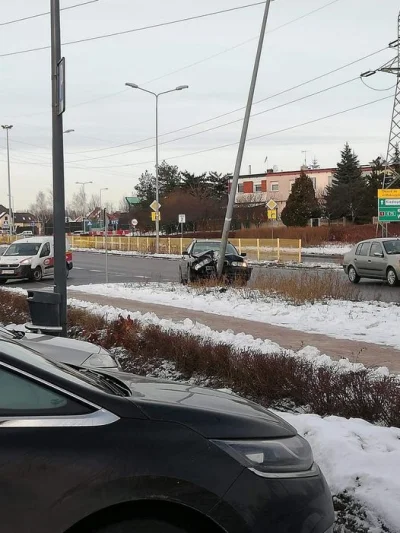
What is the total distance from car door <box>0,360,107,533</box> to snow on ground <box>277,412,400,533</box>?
2.07 metres

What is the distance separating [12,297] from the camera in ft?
42.8

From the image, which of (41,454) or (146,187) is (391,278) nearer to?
(41,454)

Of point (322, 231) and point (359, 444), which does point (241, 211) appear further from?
point (359, 444)

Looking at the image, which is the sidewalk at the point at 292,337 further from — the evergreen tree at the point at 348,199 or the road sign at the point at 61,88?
the evergreen tree at the point at 348,199

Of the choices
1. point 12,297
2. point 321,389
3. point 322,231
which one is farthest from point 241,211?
point 321,389

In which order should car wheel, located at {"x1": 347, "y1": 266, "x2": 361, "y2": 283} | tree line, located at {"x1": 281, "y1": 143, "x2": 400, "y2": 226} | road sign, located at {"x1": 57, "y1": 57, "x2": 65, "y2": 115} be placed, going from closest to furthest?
road sign, located at {"x1": 57, "y1": 57, "x2": 65, "y2": 115} → car wheel, located at {"x1": 347, "y1": 266, "x2": 361, "y2": 283} → tree line, located at {"x1": 281, "y1": 143, "x2": 400, "y2": 226}

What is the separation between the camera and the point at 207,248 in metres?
20.3

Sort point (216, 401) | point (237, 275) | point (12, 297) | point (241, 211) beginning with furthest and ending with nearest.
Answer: point (241, 211) < point (237, 275) < point (12, 297) < point (216, 401)

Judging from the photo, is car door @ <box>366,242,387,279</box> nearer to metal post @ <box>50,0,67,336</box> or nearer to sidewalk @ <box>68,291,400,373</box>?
sidewalk @ <box>68,291,400,373</box>

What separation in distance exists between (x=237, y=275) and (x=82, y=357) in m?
12.0

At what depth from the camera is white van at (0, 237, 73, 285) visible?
74.5 feet

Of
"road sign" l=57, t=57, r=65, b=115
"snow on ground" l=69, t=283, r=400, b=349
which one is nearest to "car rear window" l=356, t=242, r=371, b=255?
"snow on ground" l=69, t=283, r=400, b=349

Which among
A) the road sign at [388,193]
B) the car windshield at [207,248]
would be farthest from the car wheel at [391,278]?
the road sign at [388,193]

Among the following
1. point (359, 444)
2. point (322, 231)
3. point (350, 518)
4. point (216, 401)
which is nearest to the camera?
point (216, 401)
